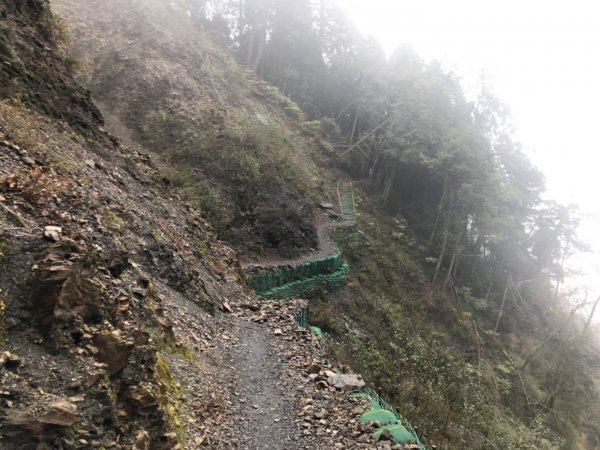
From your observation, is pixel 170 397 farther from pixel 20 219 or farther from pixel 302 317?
pixel 302 317

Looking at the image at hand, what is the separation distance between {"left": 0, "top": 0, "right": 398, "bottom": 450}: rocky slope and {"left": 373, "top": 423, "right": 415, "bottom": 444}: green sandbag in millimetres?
194

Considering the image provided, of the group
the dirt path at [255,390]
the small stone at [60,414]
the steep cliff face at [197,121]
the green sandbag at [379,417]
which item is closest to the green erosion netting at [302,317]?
the dirt path at [255,390]

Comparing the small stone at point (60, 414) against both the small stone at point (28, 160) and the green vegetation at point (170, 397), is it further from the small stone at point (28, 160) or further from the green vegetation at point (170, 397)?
the small stone at point (28, 160)

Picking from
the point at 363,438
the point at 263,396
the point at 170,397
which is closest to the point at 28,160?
the point at 170,397

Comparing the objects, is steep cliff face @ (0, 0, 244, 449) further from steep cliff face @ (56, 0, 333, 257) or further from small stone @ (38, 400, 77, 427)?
steep cliff face @ (56, 0, 333, 257)

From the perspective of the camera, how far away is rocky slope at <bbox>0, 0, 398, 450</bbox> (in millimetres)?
4242

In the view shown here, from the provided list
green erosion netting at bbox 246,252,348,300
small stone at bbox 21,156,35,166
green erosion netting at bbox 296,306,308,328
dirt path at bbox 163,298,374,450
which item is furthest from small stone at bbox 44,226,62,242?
green erosion netting at bbox 246,252,348,300

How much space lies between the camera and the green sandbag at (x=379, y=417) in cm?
695

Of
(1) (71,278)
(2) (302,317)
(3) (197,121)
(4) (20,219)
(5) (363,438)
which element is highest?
(3) (197,121)

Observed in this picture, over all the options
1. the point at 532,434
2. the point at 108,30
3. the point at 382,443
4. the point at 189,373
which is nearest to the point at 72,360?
the point at 189,373

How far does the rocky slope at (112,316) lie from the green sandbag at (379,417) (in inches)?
8.4

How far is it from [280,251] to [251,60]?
26217mm

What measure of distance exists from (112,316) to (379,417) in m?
4.82

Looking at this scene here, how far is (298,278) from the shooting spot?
1828 cm
